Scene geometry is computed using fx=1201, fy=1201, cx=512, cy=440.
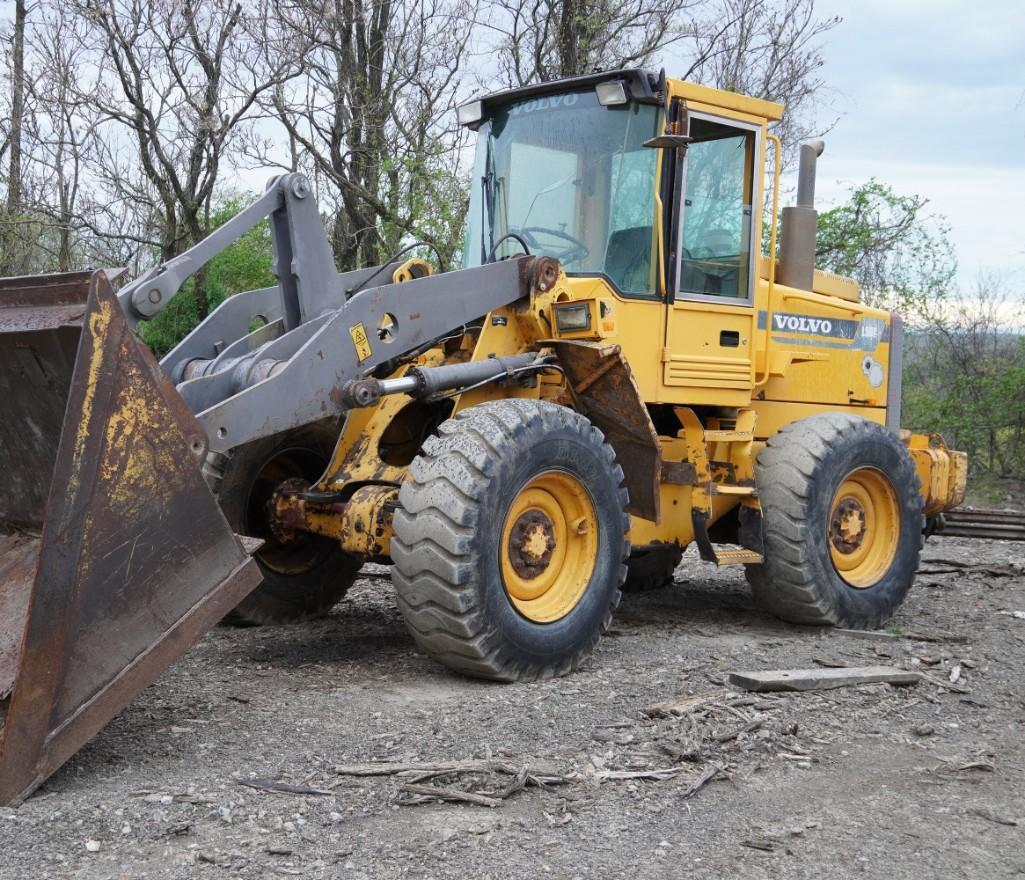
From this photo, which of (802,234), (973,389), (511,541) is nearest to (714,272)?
(802,234)

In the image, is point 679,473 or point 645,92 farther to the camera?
point 679,473

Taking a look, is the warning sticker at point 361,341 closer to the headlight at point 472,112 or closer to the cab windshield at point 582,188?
the cab windshield at point 582,188

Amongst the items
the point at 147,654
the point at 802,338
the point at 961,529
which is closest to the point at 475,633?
the point at 147,654

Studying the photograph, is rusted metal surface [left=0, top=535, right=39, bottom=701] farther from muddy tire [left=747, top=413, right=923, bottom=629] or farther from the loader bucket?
muddy tire [left=747, top=413, right=923, bottom=629]

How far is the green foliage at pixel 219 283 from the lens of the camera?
48.0 ft

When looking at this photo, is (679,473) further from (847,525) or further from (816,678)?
(816,678)

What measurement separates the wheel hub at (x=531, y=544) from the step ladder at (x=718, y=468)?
51.2 inches

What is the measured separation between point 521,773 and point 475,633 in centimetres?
103

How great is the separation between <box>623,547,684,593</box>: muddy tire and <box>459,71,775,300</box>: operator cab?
215 cm

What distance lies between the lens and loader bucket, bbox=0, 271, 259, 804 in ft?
12.5

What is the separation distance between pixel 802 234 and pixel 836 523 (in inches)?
74.3

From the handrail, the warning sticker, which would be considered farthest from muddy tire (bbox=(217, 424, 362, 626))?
the handrail

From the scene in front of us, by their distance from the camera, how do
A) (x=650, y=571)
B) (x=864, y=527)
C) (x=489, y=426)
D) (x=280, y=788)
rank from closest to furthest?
(x=280, y=788), (x=489, y=426), (x=864, y=527), (x=650, y=571)

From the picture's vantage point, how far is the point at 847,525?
279 inches
